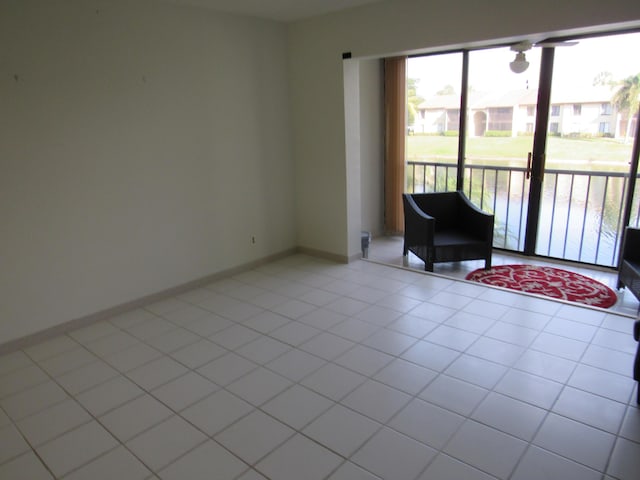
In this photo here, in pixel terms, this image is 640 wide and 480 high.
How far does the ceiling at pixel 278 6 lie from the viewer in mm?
3748

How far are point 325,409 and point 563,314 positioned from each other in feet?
7.16

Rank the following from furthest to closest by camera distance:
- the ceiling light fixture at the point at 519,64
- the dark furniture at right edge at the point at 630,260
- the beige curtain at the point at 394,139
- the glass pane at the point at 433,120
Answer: the beige curtain at the point at 394,139
the glass pane at the point at 433,120
the ceiling light fixture at the point at 519,64
the dark furniture at right edge at the point at 630,260

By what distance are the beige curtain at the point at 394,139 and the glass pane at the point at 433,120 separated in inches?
5.7

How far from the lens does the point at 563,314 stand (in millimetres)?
3471

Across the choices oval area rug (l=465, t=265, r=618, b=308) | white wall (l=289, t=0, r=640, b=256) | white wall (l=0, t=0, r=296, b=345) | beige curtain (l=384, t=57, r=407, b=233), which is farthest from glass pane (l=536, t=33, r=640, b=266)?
white wall (l=0, t=0, r=296, b=345)

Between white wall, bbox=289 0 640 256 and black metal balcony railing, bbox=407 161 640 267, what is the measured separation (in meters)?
1.72

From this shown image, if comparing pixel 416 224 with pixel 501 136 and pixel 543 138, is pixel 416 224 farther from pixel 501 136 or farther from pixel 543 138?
pixel 543 138

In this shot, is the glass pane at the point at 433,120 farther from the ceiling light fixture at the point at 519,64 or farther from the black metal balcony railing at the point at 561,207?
the ceiling light fixture at the point at 519,64

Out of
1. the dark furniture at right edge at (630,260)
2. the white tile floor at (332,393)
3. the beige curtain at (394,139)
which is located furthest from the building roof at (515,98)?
the white tile floor at (332,393)

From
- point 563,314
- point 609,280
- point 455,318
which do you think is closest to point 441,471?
point 455,318

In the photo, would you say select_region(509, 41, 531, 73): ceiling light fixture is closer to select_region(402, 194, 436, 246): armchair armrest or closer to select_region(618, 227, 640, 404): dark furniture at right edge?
select_region(402, 194, 436, 246): armchair armrest

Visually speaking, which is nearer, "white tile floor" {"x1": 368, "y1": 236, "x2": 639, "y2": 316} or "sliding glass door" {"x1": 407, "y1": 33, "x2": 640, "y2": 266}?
"white tile floor" {"x1": 368, "y1": 236, "x2": 639, "y2": 316}

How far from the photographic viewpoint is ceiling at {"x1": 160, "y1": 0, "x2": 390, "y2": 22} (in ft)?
12.3

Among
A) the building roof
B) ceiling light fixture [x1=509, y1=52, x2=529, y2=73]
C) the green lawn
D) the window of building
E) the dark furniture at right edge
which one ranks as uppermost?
ceiling light fixture [x1=509, y1=52, x2=529, y2=73]
